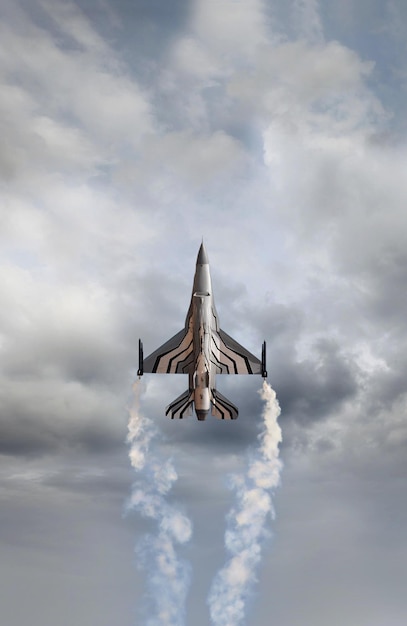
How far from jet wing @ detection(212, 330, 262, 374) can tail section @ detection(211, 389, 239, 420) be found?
399cm

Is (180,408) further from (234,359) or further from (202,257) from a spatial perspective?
Result: (202,257)

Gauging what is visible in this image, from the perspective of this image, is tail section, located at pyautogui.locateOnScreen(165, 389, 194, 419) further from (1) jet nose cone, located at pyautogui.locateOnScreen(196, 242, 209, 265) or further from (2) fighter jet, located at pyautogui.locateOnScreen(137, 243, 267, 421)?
(1) jet nose cone, located at pyautogui.locateOnScreen(196, 242, 209, 265)

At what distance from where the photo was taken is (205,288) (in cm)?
8994

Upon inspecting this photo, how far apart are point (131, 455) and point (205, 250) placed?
1157 inches

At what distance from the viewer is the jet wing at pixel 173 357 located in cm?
9450

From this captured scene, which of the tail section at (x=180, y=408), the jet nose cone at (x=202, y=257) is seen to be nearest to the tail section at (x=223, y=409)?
the tail section at (x=180, y=408)

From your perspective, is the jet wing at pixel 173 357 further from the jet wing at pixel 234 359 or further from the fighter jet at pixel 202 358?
the jet wing at pixel 234 359

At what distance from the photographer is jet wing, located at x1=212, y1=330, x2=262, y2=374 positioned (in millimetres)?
97500

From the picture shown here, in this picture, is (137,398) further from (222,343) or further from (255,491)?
(255,491)

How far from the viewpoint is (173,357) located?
96.7m

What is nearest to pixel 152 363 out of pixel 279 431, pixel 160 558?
pixel 279 431

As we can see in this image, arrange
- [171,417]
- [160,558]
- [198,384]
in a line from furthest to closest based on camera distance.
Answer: [160,558]
[171,417]
[198,384]

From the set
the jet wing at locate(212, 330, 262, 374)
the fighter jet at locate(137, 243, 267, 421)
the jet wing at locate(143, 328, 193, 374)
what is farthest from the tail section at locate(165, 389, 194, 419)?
the jet wing at locate(212, 330, 262, 374)

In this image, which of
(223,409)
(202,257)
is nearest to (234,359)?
(223,409)
